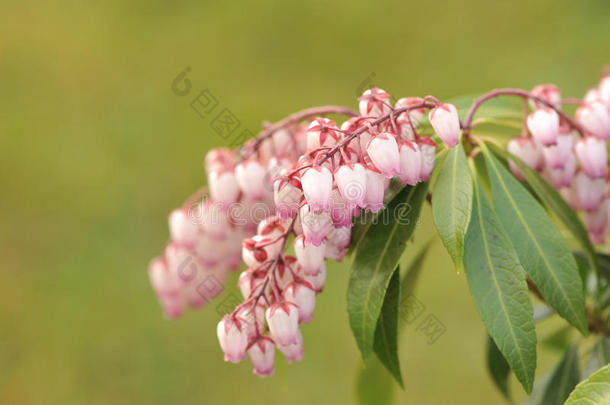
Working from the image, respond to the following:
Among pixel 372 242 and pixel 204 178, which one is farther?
pixel 204 178

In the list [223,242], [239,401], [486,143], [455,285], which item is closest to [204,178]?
[239,401]

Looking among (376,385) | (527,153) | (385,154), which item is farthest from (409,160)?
(376,385)

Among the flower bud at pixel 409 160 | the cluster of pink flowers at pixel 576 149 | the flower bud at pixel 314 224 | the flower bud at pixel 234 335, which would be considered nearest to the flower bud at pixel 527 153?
the cluster of pink flowers at pixel 576 149

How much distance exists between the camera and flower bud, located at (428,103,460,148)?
812mm

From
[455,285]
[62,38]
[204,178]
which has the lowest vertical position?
[455,285]

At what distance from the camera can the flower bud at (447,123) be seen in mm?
812

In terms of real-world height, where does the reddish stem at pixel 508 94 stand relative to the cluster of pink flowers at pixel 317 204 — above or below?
below

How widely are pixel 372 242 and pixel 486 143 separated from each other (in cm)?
24

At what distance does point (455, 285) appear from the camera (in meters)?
2.89

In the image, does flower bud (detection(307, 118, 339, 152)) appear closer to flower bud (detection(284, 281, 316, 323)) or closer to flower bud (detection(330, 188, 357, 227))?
flower bud (detection(330, 188, 357, 227))

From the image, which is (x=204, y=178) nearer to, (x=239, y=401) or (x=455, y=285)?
(x=239, y=401)

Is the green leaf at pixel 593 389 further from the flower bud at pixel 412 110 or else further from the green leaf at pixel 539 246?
the flower bud at pixel 412 110

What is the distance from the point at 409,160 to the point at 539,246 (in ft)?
0.70

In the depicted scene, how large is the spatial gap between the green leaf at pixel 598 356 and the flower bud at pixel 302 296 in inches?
18.1
